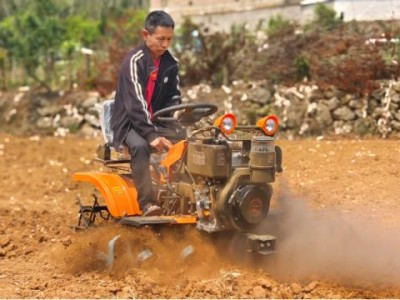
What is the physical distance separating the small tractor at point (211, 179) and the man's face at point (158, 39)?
601 millimetres

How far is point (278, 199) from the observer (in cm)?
764

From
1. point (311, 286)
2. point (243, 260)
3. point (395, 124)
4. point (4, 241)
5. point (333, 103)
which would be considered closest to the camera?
point (311, 286)

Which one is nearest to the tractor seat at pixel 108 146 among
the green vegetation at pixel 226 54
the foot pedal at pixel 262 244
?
the foot pedal at pixel 262 244

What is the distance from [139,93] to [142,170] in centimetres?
69

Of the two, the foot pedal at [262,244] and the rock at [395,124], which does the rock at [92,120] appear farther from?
the foot pedal at [262,244]

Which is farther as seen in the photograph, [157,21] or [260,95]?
[260,95]

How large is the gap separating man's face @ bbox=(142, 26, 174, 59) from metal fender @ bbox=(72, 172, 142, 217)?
1209mm

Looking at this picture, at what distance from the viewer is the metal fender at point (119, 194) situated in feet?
22.0

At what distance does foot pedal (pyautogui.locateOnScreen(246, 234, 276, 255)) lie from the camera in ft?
20.1

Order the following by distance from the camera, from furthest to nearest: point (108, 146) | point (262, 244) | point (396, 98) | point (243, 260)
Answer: point (396, 98), point (108, 146), point (243, 260), point (262, 244)

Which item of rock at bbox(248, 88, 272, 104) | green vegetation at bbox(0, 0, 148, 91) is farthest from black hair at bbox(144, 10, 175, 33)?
green vegetation at bbox(0, 0, 148, 91)

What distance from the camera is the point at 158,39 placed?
6.95m

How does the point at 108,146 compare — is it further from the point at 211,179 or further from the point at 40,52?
the point at 40,52

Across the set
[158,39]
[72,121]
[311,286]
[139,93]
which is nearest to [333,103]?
[72,121]
